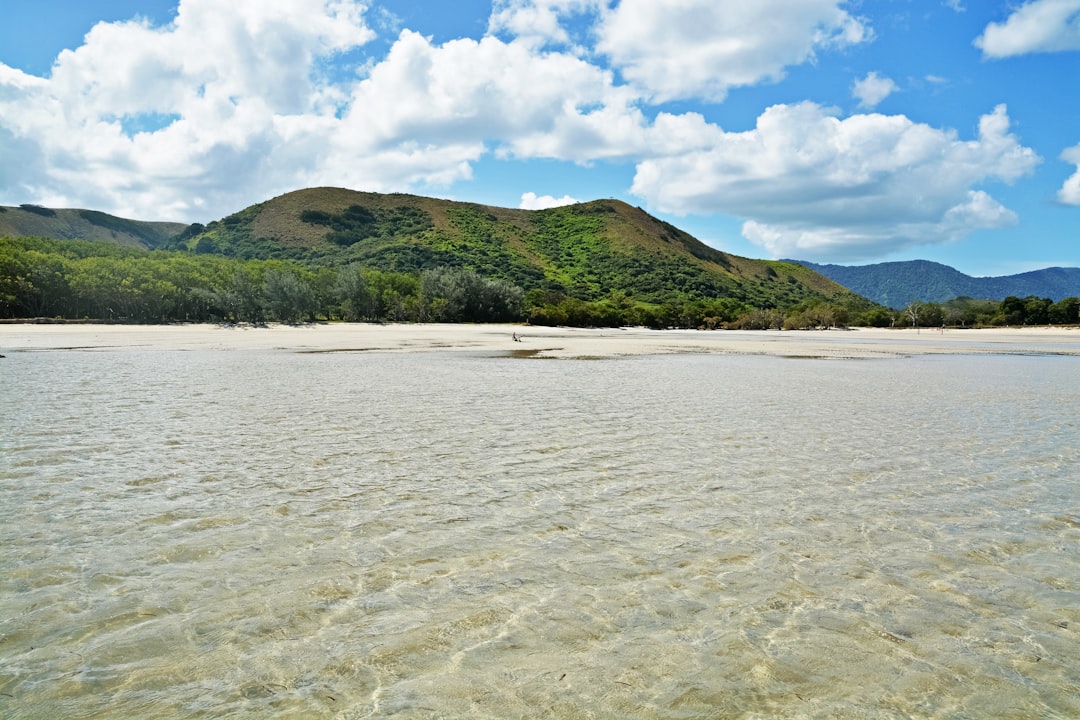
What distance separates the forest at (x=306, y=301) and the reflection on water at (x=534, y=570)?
8713 cm

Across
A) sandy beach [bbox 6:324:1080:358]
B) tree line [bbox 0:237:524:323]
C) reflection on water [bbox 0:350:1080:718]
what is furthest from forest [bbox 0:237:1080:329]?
reflection on water [bbox 0:350:1080:718]

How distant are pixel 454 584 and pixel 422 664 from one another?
5.42ft

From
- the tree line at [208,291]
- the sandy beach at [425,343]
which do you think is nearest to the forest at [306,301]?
the tree line at [208,291]

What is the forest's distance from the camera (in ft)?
289

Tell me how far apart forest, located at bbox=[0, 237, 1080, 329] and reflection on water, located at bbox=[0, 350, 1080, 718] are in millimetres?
87135

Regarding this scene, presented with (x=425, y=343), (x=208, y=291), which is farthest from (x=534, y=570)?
(x=208, y=291)

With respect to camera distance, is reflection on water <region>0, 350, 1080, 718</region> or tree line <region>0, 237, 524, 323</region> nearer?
reflection on water <region>0, 350, 1080, 718</region>

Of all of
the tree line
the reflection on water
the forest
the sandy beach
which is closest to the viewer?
the reflection on water

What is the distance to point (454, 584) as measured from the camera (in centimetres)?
698

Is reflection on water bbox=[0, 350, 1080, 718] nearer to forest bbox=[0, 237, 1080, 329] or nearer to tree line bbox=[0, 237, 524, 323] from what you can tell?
tree line bbox=[0, 237, 524, 323]

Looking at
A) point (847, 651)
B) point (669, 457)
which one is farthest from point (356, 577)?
point (669, 457)

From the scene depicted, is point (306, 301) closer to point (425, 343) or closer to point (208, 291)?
point (208, 291)

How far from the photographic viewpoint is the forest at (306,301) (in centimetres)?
8812

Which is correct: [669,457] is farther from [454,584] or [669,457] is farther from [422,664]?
[422,664]
